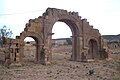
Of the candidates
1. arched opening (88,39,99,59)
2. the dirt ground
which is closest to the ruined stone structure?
arched opening (88,39,99,59)

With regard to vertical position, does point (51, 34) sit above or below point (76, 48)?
above

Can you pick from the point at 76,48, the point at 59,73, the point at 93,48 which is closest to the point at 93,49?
the point at 93,48

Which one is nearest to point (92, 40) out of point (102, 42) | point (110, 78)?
point (102, 42)

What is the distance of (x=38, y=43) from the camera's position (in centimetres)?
2170

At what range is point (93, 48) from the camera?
1059 inches

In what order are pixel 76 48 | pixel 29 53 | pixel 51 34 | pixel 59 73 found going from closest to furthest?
pixel 59 73 → pixel 51 34 → pixel 76 48 → pixel 29 53

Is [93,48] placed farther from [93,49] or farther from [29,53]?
[29,53]

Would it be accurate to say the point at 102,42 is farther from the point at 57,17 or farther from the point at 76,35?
the point at 57,17

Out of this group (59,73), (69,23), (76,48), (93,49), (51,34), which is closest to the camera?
(59,73)

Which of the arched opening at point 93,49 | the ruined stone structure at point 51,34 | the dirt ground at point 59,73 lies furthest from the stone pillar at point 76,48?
the dirt ground at point 59,73

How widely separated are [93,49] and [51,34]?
22.3 feet

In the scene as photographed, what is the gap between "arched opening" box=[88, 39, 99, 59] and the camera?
→ 26.6 metres

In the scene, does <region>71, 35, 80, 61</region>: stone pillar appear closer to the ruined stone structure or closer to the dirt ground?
the ruined stone structure

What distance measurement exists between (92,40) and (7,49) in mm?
10789
